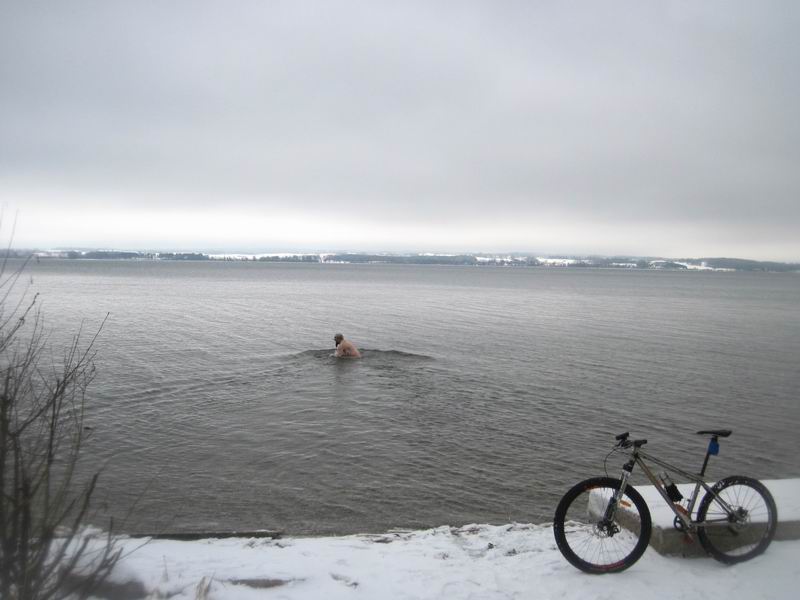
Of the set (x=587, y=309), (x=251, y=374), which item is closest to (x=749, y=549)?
(x=251, y=374)

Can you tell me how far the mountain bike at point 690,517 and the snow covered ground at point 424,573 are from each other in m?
0.18

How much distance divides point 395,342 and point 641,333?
1969 cm

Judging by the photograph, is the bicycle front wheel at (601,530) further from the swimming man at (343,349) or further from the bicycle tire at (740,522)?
the swimming man at (343,349)

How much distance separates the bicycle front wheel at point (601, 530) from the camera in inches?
245

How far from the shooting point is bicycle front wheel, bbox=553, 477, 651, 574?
622 centimetres

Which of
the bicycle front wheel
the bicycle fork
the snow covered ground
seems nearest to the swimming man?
the snow covered ground

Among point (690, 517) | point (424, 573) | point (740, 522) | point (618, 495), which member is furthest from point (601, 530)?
point (424, 573)

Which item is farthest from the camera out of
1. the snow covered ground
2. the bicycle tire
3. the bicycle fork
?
the bicycle tire

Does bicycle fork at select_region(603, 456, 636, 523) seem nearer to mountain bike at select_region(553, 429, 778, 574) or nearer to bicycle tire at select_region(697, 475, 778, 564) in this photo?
mountain bike at select_region(553, 429, 778, 574)

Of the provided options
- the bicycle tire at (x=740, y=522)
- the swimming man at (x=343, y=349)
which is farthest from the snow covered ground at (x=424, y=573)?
the swimming man at (x=343, y=349)

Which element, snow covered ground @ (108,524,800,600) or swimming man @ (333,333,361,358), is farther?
swimming man @ (333,333,361,358)

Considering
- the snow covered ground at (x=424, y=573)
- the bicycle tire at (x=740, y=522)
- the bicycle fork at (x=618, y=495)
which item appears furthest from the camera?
the bicycle tire at (x=740, y=522)

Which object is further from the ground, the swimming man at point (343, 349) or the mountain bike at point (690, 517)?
the mountain bike at point (690, 517)

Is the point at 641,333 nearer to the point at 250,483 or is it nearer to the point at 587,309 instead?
the point at 587,309
